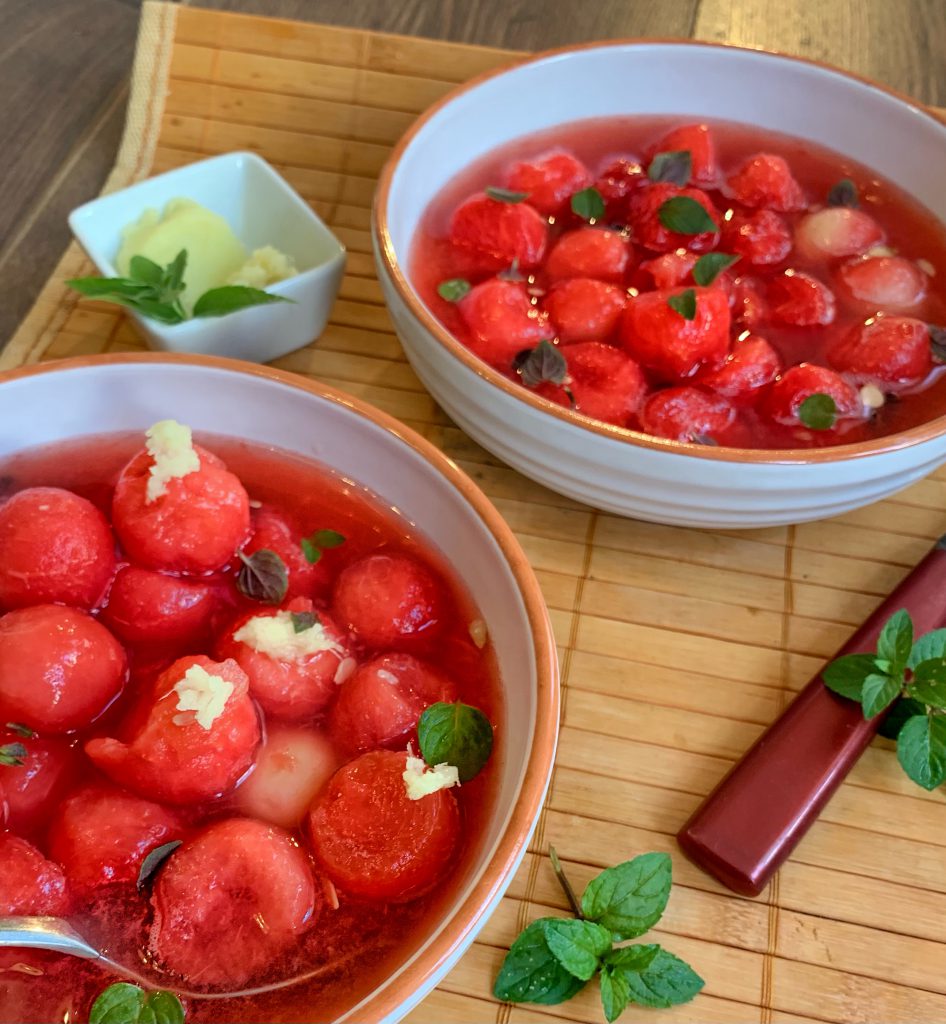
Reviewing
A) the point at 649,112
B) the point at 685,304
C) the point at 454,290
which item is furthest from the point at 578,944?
the point at 649,112

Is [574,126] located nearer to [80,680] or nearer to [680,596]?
[680,596]

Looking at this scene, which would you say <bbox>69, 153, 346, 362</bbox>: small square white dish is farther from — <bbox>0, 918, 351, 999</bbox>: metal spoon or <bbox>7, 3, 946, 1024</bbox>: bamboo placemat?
<bbox>0, 918, 351, 999</bbox>: metal spoon

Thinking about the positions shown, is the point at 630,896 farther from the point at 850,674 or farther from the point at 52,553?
the point at 52,553

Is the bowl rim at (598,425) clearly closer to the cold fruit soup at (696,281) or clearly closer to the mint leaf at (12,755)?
the cold fruit soup at (696,281)

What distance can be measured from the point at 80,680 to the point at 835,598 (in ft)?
2.71

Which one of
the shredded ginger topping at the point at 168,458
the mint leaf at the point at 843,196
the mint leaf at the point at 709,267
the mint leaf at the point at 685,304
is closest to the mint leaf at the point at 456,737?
the shredded ginger topping at the point at 168,458

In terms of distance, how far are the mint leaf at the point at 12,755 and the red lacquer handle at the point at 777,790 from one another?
0.60m

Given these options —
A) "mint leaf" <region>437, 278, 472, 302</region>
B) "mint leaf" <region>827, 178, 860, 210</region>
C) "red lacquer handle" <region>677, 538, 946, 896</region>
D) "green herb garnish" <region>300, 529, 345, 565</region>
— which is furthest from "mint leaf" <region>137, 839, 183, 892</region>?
"mint leaf" <region>827, 178, 860, 210</region>

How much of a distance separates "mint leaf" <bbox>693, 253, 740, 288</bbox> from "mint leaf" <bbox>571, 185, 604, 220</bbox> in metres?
0.22

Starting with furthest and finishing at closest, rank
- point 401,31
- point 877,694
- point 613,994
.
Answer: point 401,31, point 877,694, point 613,994

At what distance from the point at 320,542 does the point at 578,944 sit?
0.46 metres

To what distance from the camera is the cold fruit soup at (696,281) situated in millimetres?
1153

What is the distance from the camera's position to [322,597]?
981 mm

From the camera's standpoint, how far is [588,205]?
1378mm
